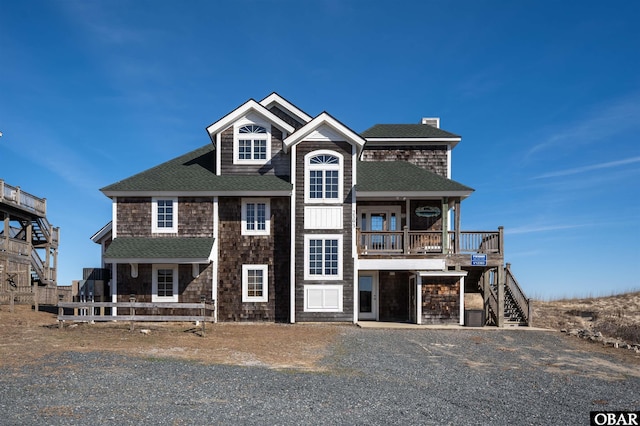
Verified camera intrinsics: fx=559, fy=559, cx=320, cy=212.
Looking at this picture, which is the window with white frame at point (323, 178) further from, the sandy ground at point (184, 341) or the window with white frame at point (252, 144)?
the sandy ground at point (184, 341)

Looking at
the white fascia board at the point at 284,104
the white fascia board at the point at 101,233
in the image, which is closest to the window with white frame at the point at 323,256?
the white fascia board at the point at 284,104

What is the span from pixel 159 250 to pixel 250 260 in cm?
378

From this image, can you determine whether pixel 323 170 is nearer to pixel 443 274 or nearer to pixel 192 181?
pixel 192 181

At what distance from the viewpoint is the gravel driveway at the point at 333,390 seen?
9.57 metres

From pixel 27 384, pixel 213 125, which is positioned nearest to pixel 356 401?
pixel 27 384

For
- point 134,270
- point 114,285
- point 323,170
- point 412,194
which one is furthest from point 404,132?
point 114,285

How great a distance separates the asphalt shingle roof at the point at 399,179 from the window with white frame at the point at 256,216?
160 inches

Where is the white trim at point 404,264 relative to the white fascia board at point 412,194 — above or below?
below

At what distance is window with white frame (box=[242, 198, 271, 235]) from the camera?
79.0ft

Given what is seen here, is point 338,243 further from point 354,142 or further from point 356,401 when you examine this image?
point 356,401

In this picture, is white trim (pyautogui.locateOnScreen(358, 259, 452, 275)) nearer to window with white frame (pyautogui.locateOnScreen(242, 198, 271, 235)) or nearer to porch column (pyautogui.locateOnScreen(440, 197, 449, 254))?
porch column (pyautogui.locateOnScreen(440, 197, 449, 254))

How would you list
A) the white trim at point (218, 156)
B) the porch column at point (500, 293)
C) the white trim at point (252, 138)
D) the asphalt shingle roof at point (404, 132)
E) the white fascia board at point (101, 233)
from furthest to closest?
the asphalt shingle roof at point (404, 132), the white fascia board at point (101, 233), the white trim at point (218, 156), the white trim at point (252, 138), the porch column at point (500, 293)

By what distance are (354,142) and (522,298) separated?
10245mm

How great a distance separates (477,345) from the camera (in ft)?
62.8
